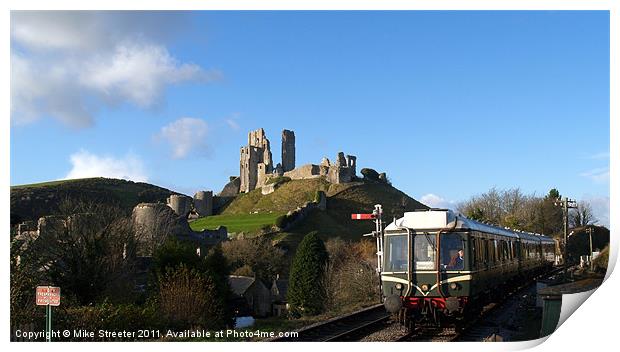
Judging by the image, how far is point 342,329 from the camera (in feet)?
43.3

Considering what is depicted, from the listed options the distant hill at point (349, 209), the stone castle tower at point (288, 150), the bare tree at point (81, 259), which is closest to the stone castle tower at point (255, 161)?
the stone castle tower at point (288, 150)

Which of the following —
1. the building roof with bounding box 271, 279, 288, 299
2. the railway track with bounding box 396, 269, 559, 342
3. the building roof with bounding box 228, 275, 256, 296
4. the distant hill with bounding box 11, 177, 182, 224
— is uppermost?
the distant hill with bounding box 11, 177, 182, 224

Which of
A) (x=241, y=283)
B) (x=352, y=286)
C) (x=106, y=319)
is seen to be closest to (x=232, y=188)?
(x=241, y=283)

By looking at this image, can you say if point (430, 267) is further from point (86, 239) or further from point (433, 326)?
point (86, 239)

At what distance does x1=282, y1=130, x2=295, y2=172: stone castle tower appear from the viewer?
385 feet

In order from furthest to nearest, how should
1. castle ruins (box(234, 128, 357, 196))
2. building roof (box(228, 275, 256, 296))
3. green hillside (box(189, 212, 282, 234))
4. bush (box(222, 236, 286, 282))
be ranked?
1. castle ruins (box(234, 128, 357, 196))
2. green hillside (box(189, 212, 282, 234))
3. bush (box(222, 236, 286, 282))
4. building roof (box(228, 275, 256, 296))

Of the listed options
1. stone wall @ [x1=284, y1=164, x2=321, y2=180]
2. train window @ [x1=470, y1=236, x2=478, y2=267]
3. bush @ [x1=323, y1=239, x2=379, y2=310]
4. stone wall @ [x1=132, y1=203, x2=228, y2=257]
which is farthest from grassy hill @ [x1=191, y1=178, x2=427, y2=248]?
train window @ [x1=470, y1=236, x2=478, y2=267]

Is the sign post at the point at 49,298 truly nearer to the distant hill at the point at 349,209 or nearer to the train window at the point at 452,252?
the train window at the point at 452,252

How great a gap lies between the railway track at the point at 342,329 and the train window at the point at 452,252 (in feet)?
6.88

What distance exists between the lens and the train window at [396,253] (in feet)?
42.0

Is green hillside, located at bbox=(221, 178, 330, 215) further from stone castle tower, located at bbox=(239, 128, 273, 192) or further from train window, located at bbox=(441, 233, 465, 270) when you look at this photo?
train window, located at bbox=(441, 233, 465, 270)

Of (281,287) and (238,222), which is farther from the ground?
(238,222)

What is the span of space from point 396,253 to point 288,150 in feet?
356

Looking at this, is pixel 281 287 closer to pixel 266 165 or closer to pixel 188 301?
pixel 188 301
